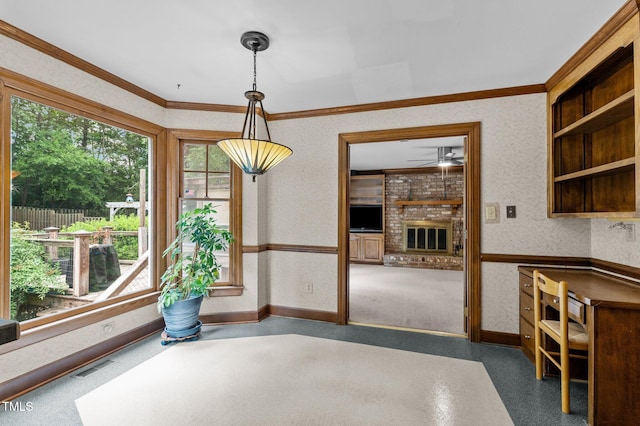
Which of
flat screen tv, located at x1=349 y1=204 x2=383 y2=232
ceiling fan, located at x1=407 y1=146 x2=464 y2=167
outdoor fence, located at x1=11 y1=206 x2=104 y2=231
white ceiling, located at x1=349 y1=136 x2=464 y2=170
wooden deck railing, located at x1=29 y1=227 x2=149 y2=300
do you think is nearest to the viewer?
outdoor fence, located at x1=11 y1=206 x2=104 y2=231

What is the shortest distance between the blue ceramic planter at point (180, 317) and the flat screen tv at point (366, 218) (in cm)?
583

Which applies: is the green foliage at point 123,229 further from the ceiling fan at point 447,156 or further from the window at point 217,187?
the ceiling fan at point 447,156

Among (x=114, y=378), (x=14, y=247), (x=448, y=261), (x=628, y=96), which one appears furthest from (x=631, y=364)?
(x=448, y=261)

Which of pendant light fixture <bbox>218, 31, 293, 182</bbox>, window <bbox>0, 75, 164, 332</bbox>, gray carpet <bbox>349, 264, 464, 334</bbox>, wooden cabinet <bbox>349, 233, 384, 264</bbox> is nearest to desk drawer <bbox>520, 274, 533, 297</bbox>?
gray carpet <bbox>349, 264, 464, 334</bbox>

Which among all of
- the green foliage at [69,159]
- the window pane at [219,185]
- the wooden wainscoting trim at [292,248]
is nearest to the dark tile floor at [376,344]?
the wooden wainscoting trim at [292,248]

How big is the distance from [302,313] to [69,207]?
103 inches

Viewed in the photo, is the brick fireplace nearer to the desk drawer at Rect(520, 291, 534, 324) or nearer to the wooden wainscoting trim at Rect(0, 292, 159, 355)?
the desk drawer at Rect(520, 291, 534, 324)

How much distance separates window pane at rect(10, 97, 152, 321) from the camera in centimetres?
235

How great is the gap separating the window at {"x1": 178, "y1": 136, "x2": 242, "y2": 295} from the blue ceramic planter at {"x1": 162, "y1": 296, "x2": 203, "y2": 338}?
0.46 m

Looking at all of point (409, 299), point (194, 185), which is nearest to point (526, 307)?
point (409, 299)

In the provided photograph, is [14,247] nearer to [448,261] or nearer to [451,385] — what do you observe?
[451,385]

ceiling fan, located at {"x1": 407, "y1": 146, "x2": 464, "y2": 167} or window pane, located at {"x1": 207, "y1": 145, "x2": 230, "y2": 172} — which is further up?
ceiling fan, located at {"x1": 407, "y1": 146, "x2": 464, "y2": 167}

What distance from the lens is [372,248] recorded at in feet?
27.2

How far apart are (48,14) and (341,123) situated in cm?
266
